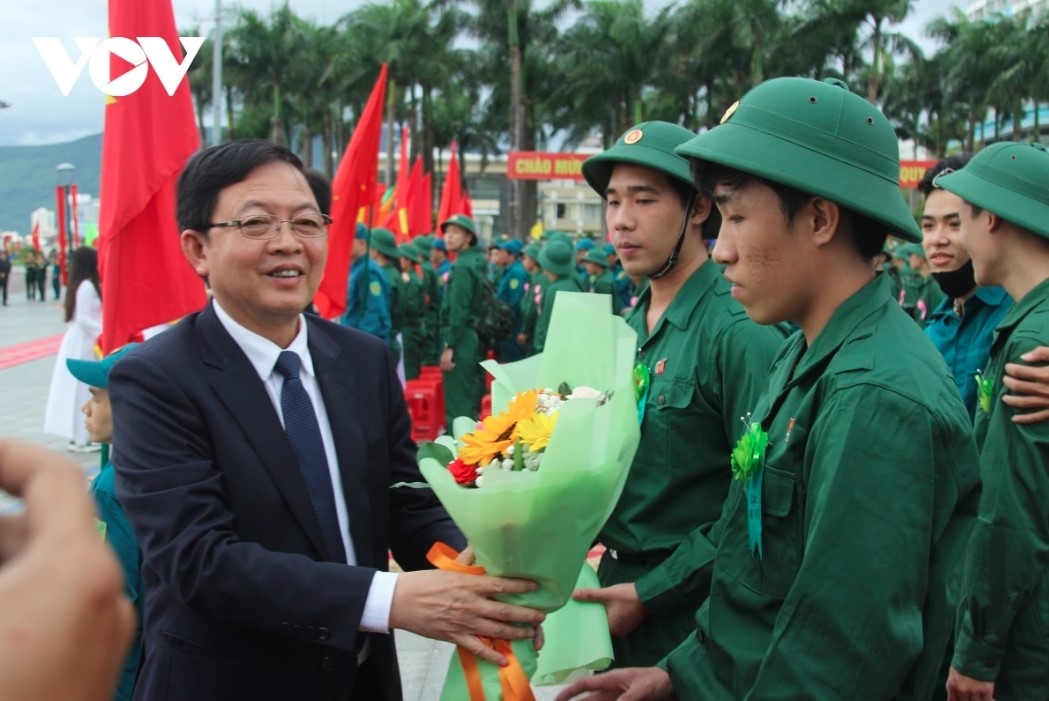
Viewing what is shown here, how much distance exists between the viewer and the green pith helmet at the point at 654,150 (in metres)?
2.54

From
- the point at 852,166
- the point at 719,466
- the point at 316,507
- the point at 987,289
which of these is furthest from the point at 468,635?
the point at 987,289

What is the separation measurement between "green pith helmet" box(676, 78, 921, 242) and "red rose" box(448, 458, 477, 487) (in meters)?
0.73

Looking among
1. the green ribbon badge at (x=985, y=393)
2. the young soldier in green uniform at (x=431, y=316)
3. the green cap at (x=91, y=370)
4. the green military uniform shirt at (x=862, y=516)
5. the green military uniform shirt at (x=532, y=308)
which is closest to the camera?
the green military uniform shirt at (x=862, y=516)

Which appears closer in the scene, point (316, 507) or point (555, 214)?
point (316, 507)

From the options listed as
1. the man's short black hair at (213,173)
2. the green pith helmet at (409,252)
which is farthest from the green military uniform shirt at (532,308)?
the man's short black hair at (213,173)

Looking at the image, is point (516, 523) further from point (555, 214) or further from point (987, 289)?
point (555, 214)

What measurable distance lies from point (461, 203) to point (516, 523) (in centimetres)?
1795

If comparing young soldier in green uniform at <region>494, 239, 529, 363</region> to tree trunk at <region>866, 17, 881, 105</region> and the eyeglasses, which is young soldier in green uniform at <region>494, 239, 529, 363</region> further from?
tree trunk at <region>866, 17, 881, 105</region>

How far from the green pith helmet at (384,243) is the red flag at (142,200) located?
5.51m

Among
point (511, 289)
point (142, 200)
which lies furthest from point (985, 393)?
point (511, 289)

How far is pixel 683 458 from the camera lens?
231cm

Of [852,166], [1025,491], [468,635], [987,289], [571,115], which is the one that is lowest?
[468,635]

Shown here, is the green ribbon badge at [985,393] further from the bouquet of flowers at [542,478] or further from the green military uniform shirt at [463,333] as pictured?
the green military uniform shirt at [463,333]

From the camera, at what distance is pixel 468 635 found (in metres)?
1.81
